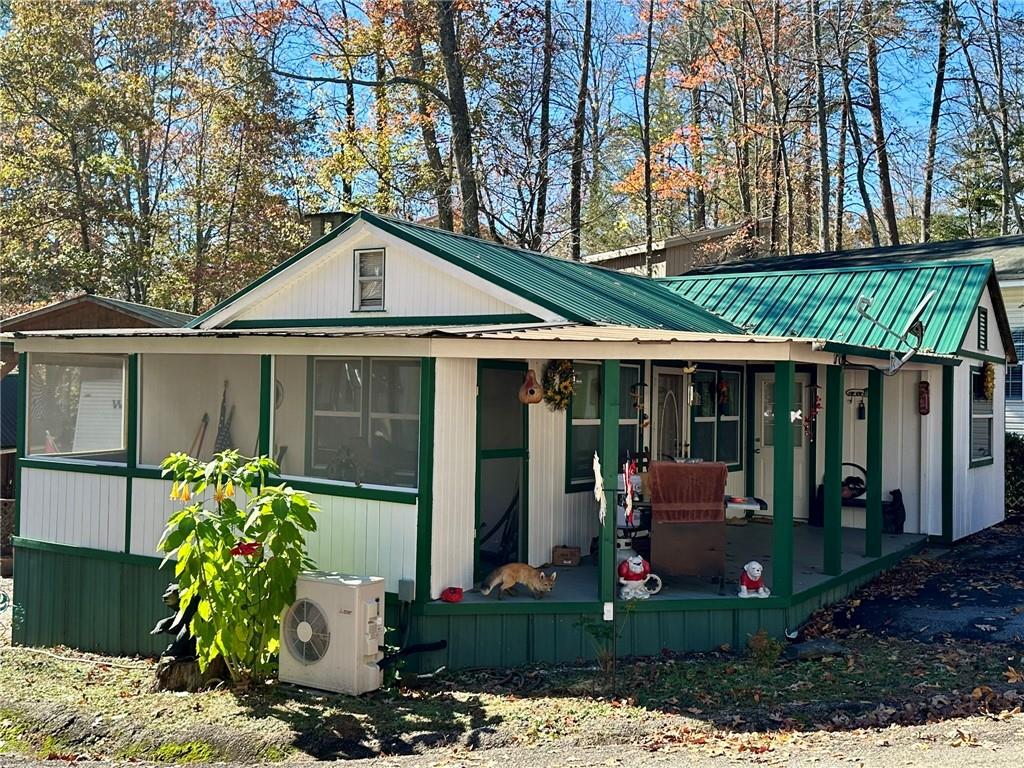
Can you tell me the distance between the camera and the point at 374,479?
775 centimetres

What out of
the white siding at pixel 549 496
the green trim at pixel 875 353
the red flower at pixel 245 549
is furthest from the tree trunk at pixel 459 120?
the red flower at pixel 245 549

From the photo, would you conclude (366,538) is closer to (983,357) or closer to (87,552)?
(87,552)

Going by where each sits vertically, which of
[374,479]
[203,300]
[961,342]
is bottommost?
[374,479]

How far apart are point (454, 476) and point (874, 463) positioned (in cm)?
446

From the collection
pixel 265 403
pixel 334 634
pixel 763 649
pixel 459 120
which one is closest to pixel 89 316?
pixel 459 120

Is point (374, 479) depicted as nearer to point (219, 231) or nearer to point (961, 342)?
point (961, 342)

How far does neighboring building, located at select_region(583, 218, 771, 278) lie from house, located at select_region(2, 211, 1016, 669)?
36.1 feet

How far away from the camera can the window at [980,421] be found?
12578 millimetres

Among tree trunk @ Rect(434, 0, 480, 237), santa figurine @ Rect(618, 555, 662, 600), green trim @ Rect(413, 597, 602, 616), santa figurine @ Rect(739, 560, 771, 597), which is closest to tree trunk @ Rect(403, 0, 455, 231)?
tree trunk @ Rect(434, 0, 480, 237)

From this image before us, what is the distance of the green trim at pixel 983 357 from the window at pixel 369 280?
21.9ft

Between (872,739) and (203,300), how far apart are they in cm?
2313

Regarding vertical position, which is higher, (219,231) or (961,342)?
(219,231)

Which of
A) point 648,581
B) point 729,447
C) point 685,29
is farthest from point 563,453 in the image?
point 685,29

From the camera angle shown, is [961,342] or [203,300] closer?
[961,342]
